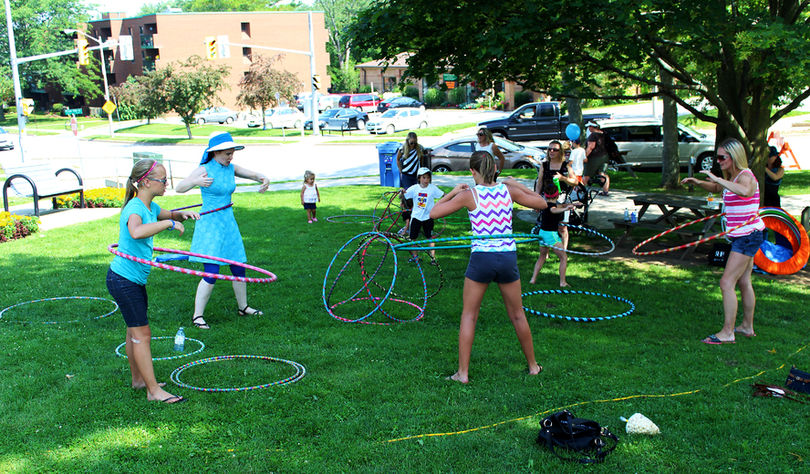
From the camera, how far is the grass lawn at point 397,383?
469 cm

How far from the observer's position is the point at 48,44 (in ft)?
255

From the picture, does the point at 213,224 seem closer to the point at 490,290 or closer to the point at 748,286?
the point at 490,290

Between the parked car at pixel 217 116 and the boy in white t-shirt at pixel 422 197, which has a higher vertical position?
the parked car at pixel 217 116

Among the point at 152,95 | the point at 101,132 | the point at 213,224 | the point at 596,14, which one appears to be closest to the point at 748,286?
the point at 596,14

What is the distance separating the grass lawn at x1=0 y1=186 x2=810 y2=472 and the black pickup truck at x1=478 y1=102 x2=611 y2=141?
943 inches

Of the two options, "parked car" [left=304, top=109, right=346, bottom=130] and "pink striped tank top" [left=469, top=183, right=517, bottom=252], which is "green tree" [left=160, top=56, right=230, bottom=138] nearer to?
"parked car" [left=304, top=109, right=346, bottom=130]

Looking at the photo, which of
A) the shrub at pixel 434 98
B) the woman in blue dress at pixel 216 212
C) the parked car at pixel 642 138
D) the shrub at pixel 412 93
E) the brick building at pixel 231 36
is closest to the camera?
the woman in blue dress at pixel 216 212

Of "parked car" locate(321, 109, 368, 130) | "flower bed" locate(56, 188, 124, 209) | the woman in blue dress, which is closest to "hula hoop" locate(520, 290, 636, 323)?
the woman in blue dress

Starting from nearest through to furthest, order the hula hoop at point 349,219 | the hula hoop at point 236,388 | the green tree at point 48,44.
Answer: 1. the hula hoop at point 236,388
2. the hula hoop at point 349,219
3. the green tree at point 48,44

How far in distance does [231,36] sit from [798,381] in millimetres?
68345

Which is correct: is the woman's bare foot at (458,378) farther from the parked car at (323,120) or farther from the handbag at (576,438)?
the parked car at (323,120)

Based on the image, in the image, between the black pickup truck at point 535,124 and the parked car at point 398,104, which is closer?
the black pickup truck at point 535,124

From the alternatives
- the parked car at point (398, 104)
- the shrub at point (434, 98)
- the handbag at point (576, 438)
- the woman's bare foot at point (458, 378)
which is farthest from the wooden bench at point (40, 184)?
the shrub at point (434, 98)

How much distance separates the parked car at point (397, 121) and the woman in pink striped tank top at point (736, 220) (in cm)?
3595
